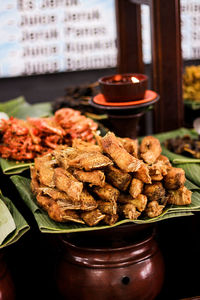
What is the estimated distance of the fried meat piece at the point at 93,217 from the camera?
136 centimetres

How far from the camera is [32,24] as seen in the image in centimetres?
410

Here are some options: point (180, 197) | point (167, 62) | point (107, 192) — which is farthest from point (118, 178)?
point (167, 62)

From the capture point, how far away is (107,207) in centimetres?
138

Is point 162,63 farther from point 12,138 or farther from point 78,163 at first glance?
point 78,163

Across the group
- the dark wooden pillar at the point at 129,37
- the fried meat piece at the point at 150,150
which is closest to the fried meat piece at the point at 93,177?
the fried meat piece at the point at 150,150

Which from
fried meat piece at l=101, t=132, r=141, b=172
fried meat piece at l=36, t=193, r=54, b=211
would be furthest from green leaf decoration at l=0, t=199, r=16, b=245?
fried meat piece at l=101, t=132, r=141, b=172

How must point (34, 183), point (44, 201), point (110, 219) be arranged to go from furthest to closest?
point (34, 183) → point (44, 201) → point (110, 219)

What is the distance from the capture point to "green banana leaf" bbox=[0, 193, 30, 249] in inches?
55.0

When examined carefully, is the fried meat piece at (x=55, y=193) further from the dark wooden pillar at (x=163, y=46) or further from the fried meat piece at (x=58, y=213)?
the dark wooden pillar at (x=163, y=46)

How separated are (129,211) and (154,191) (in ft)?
0.45

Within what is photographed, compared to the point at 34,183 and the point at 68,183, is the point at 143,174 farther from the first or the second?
the point at 34,183

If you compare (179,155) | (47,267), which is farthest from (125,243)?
(179,155)

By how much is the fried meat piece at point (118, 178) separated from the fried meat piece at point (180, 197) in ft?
0.68

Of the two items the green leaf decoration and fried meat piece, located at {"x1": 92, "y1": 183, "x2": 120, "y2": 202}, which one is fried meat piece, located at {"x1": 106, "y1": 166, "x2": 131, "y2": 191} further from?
the green leaf decoration
